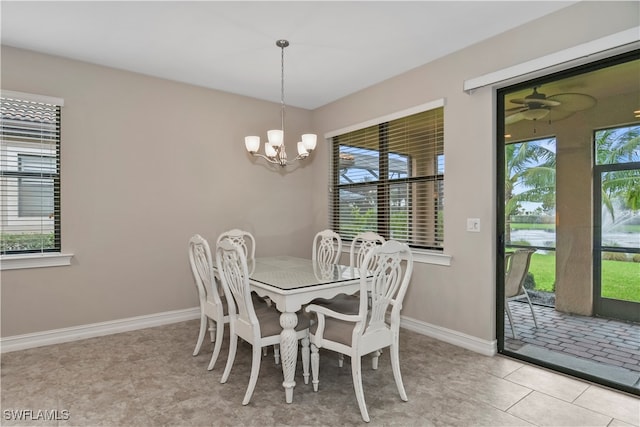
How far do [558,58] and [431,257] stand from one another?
76.2 inches

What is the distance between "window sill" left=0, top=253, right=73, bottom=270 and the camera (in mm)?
3152

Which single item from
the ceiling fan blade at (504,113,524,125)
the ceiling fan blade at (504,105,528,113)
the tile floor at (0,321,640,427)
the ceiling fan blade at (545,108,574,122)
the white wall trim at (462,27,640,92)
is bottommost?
the tile floor at (0,321,640,427)

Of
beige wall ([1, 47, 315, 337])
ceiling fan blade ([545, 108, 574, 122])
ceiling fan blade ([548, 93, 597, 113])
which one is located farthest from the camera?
beige wall ([1, 47, 315, 337])

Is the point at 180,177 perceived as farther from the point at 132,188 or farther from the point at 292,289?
the point at 292,289

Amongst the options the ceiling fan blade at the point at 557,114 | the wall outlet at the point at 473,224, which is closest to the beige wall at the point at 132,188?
the wall outlet at the point at 473,224

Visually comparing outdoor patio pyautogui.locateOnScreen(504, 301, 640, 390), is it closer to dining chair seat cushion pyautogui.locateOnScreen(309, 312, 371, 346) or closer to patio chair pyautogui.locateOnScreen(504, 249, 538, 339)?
patio chair pyautogui.locateOnScreen(504, 249, 538, 339)

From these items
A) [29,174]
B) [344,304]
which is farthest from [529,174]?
[29,174]

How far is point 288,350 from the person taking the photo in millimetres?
2307

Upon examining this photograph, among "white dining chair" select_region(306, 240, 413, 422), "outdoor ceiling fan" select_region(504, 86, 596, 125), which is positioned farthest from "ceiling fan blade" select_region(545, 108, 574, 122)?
"white dining chair" select_region(306, 240, 413, 422)

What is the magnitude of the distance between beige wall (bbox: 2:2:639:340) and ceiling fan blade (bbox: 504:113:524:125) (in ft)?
0.45

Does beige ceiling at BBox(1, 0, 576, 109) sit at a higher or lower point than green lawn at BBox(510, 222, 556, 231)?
higher

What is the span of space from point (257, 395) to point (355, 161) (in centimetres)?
305

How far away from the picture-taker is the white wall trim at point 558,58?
7.49ft

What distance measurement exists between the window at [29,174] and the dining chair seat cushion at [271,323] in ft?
7.52
